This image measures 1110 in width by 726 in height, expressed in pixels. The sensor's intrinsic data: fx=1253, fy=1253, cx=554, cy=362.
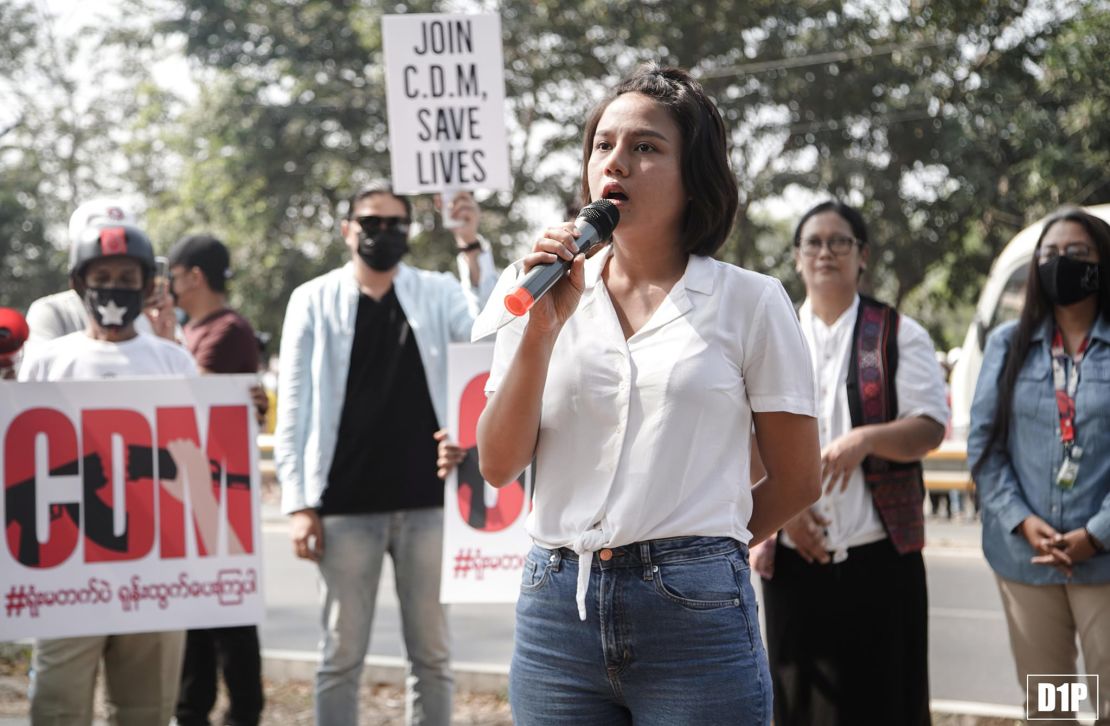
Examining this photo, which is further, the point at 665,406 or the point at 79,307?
the point at 79,307

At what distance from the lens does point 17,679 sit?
695 cm

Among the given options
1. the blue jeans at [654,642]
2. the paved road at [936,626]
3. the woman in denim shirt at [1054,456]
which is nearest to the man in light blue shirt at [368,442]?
the woman in denim shirt at [1054,456]

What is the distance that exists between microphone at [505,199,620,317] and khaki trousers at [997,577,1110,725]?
284 centimetres

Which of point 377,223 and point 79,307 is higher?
point 377,223

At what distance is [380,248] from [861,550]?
224 centimetres

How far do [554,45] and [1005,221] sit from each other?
30.6 feet

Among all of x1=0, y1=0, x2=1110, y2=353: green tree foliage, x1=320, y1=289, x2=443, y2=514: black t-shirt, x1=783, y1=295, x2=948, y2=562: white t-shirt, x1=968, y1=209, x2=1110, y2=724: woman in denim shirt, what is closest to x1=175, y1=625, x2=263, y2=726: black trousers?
x1=320, y1=289, x2=443, y2=514: black t-shirt

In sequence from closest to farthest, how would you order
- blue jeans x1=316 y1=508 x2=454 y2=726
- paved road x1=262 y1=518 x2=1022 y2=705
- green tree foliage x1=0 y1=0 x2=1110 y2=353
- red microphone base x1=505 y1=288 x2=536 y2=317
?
red microphone base x1=505 y1=288 x2=536 y2=317, blue jeans x1=316 y1=508 x2=454 y2=726, paved road x1=262 y1=518 x2=1022 y2=705, green tree foliage x1=0 y1=0 x2=1110 y2=353

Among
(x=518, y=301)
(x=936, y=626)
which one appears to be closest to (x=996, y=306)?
(x=936, y=626)

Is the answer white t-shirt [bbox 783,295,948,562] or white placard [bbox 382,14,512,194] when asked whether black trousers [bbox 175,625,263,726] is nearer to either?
white placard [bbox 382,14,512,194]

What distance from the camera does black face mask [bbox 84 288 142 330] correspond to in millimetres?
4656

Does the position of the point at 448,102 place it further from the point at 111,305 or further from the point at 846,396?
the point at 846,396

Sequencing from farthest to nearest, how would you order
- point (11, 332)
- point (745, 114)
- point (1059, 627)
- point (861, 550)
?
point (745, 114) → point (11, 332) → point (1059, 627) → point (861, 550)

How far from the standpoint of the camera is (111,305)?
4668 mm
